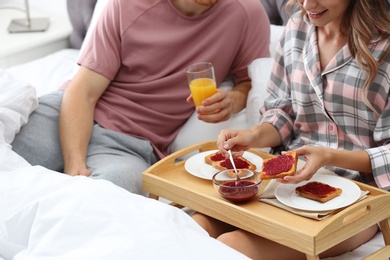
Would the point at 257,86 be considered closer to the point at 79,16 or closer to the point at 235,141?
the point at 235,141

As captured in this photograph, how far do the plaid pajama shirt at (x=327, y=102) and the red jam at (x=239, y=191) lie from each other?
1.08 feet

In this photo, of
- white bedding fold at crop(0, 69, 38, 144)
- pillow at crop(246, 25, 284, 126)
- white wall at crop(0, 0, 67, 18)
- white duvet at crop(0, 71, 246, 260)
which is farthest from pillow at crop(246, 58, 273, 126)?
white wall at crop(0, 0, 67, 18)

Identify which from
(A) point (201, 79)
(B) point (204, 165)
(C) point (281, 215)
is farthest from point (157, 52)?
(C) point (281, 215)

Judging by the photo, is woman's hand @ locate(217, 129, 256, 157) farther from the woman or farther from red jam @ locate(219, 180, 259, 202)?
red jam @ locate(219, 180, 259, 202)

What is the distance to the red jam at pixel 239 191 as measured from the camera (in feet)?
6.06

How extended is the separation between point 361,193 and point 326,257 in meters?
0.19

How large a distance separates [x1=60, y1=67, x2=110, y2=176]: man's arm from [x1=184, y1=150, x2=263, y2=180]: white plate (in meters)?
0.35

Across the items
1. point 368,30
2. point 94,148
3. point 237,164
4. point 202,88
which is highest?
point 368,30

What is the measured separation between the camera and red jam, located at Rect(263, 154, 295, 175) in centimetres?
186

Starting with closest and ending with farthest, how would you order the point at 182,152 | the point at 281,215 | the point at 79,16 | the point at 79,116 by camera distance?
the point at 281,215
the point at 182,152
the point at 79,116
the point at 79,16

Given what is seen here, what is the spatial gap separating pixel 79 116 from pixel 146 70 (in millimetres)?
271

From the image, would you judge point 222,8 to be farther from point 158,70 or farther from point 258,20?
point 158,70

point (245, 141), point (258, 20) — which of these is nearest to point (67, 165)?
point (245, 141)

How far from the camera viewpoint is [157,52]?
2.49m
